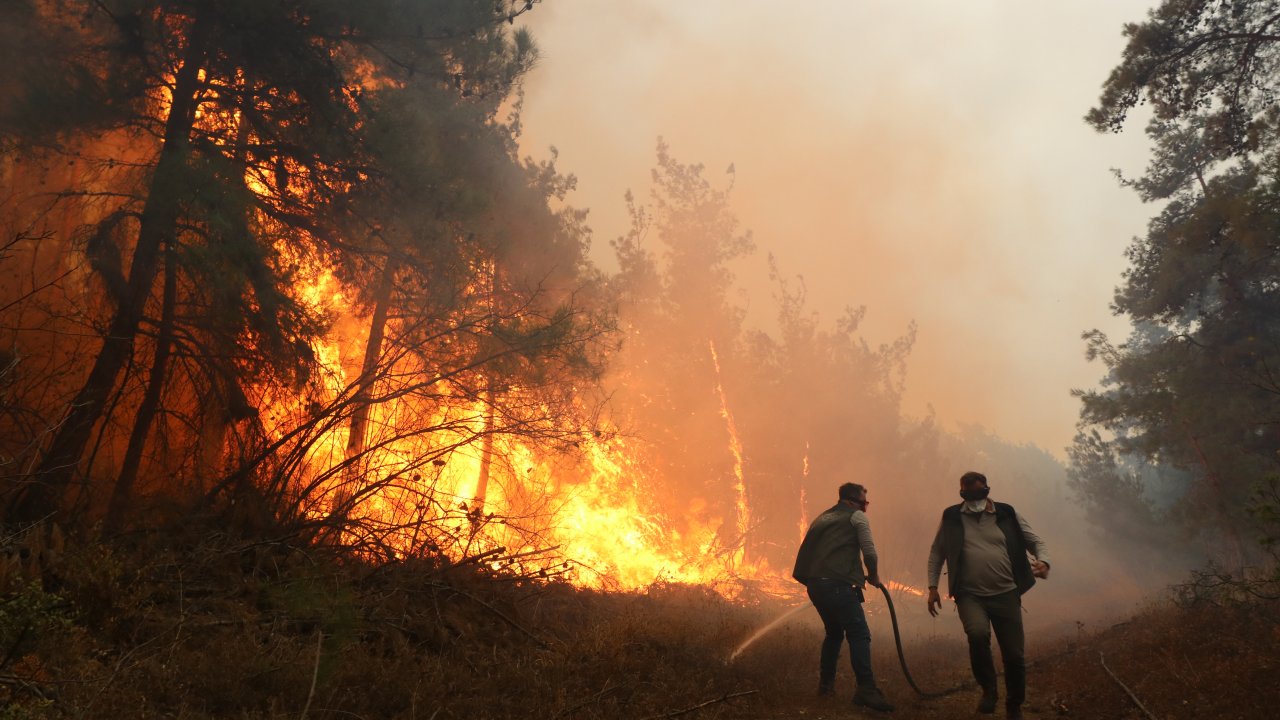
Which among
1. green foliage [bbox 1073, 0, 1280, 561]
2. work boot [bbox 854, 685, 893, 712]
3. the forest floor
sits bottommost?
work boot [bbox 854, 685, 893, 712]

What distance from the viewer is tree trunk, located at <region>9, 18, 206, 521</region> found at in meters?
6.71

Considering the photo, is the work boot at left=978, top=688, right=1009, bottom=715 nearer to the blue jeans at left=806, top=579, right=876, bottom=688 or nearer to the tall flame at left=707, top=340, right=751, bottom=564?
the blue jeans at left=806, top=579, right=876, bottom=688

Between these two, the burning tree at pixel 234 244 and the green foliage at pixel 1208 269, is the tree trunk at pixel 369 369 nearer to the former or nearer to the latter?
the burning tree at pixel 234 244

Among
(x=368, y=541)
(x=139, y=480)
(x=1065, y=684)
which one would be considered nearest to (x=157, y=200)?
(x=139, y=480)

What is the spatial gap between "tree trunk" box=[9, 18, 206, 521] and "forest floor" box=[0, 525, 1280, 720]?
1.24 m

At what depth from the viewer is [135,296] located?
759 cm

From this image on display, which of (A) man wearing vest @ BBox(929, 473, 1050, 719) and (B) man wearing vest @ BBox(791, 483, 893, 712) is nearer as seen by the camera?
(A) man wearing vest @ BBox(929, 473, 1050, 719)

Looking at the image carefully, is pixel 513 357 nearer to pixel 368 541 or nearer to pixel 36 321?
pixel 368 541

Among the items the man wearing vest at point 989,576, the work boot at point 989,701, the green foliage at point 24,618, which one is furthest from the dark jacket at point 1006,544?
the green foliage at point 24,618

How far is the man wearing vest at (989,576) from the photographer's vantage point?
5867 millimetres

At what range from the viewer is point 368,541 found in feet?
24.2

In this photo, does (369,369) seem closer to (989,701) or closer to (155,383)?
(155,383)

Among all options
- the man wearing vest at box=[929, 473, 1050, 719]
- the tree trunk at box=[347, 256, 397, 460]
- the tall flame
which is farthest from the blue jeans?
the tall flame

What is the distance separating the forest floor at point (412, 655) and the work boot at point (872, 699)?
0.10 m
